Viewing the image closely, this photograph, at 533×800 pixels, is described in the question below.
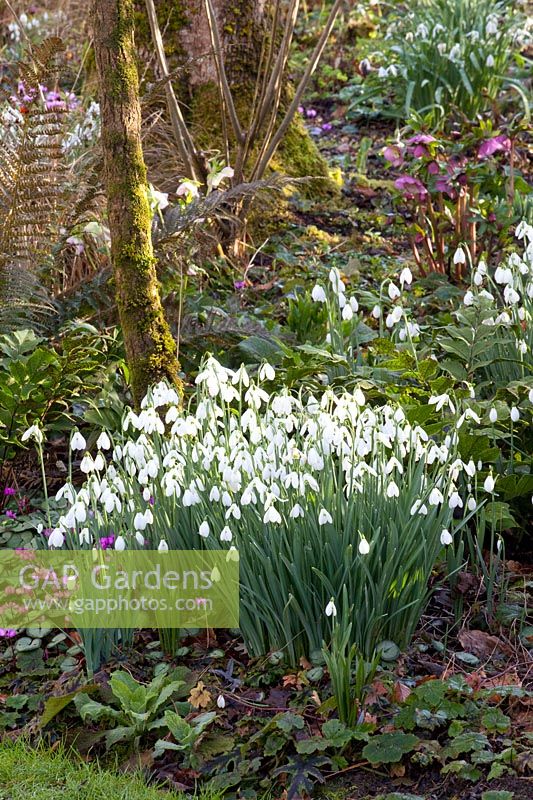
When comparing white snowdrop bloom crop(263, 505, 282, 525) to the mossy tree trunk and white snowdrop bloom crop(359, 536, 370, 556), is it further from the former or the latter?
the mossy tree trunk

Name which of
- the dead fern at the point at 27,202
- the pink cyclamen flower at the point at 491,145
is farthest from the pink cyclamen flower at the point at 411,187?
the dead fern at the point at 27,202

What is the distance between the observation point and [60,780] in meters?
2.29

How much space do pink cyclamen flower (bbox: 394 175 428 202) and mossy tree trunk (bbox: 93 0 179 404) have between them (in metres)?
1.75

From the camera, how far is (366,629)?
247 cm

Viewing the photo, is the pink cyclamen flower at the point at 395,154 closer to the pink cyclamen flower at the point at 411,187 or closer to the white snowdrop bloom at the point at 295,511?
the pink cyclamen flower at the point at 411,187

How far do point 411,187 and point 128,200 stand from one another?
1884 millimetres

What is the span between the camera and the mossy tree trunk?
126 inches

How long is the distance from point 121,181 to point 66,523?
1311mm

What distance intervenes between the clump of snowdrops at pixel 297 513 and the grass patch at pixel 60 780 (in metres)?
0.53

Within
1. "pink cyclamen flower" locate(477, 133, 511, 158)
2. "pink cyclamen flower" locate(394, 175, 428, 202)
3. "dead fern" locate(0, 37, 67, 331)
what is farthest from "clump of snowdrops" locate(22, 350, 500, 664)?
"pink cyclamen flower" locate(477, 133, 511, 158)

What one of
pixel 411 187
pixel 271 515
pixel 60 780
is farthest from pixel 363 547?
pixel 411 187

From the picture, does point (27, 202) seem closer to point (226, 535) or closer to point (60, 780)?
point (226, 535)

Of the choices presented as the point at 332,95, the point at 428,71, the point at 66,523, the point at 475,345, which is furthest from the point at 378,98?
the point at 66,523

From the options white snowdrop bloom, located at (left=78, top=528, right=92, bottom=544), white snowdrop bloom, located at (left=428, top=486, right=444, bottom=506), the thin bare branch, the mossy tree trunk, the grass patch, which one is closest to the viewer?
the grass patch
